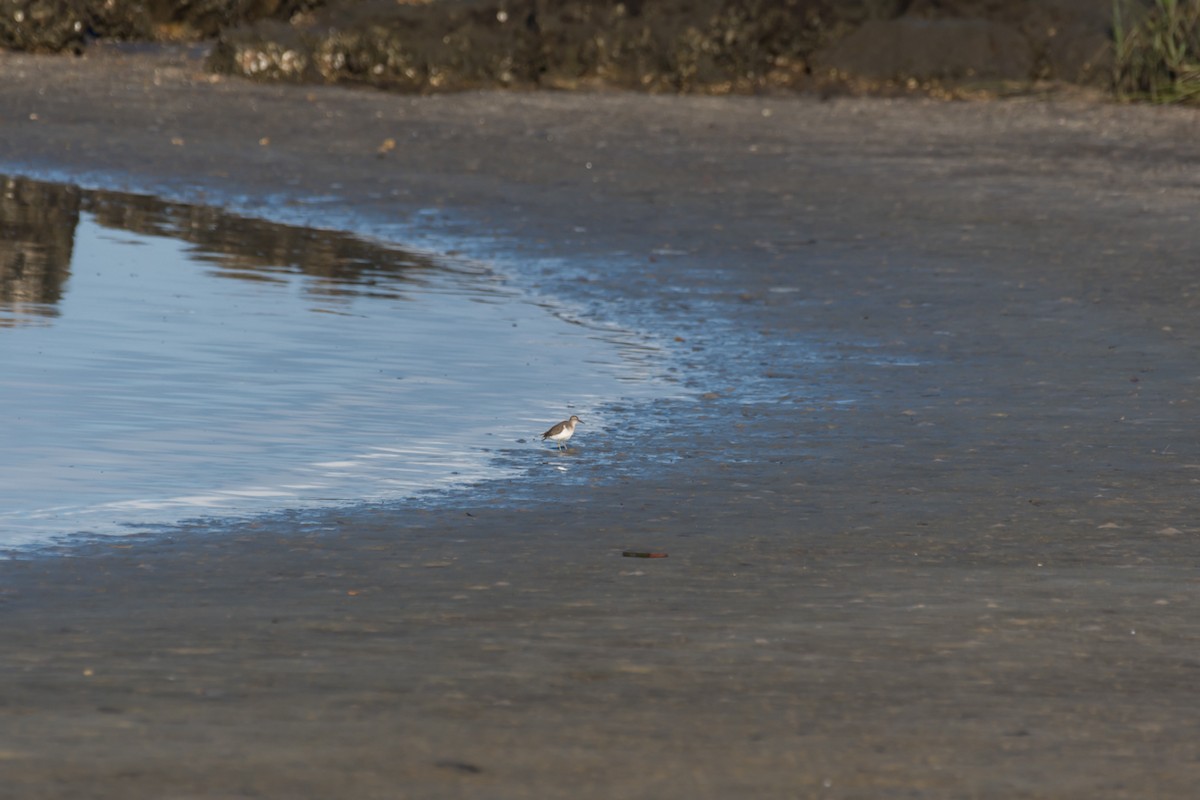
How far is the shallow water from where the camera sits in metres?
5.53

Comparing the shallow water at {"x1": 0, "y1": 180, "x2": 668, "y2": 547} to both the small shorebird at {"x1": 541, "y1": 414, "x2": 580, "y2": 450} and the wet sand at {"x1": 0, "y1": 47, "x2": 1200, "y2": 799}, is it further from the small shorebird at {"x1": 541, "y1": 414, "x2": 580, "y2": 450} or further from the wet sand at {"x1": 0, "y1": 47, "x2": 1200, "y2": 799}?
the wet sand at {"x1": 0, "y1": 47, "x2": 1200, "y2": 799}

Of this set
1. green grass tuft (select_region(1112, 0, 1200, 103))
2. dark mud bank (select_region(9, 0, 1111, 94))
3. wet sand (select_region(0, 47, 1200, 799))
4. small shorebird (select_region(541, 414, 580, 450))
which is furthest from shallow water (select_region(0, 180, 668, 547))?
green grass tuft (select_region(1112, 0, 1200, 103))

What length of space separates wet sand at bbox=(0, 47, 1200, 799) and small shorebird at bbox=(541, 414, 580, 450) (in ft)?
0.19

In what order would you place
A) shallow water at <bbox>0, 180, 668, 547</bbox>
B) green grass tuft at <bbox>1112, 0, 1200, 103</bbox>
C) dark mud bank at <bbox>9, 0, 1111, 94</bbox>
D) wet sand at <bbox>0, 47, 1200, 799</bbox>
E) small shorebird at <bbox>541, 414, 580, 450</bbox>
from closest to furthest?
1. wet sand at <bbox>0, 47, 1200, 799</bbox>
2. shallow water at <bbox>0, 180, 668, 547</bbox>
3. small shorebird at <bbox>541, 414, 580, 450</bbox>
4. green grass tuft at <bbox>1112, 0, 1200, 103</bbox>
5. dark mud bank at <bbox>9, 0, 1111, 94</bbox>

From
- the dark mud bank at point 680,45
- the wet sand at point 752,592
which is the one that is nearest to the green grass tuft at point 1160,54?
the dark mud bank at point 680,45

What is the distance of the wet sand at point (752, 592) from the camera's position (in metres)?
3.42

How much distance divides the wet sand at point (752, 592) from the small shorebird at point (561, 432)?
57 mm

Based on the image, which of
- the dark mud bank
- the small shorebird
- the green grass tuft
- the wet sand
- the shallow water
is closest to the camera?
the wet sand

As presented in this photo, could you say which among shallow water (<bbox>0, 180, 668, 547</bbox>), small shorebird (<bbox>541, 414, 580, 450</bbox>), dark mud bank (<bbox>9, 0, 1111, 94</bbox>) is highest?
dark mud bank (<bbox>9, 0, 1111, 94</bbox>)

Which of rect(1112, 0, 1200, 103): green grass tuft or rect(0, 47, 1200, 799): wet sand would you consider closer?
rect(0, 47, 1200, 799): wet sand

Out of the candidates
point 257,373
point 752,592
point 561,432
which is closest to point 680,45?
point 257,373

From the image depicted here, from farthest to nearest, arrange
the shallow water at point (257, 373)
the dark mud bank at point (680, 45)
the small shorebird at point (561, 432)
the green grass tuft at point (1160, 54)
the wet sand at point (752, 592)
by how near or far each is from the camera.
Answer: the dark mud bank at point (680, 45) → the green grass tuft at point (1160, 54) → the small shorebird at point (561, 432) → the shallow water at point (257, 373) → the wet sand at point (752, 592)

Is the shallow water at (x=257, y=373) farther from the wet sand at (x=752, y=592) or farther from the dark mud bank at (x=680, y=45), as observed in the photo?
the dark mud bank at (x=680, y=45)

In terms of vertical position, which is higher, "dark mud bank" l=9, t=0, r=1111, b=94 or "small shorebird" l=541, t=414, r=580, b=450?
"dark mud bank" l=9, t=0, r=1111, b=94
